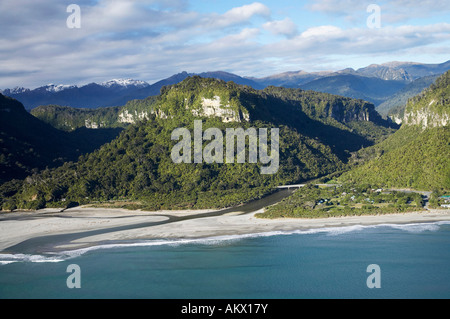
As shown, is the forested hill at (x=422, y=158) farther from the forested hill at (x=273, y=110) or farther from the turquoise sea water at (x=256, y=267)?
the forested hill at (x=273, y=110)

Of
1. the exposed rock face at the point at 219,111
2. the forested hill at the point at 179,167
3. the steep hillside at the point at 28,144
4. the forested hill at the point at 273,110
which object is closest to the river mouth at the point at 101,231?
the forested hill at the point at 179,167

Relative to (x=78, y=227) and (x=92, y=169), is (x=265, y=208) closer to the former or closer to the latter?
(x=78, y=227)

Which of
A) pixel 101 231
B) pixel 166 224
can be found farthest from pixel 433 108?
pixel 101 231

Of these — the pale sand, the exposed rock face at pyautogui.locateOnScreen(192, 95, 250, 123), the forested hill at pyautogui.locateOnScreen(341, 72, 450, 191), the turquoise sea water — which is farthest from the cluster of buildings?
the exposed rock face at pyautogui.locateOnScreen(192, 95, 250, 123)

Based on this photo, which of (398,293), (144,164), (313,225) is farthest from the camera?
(144,164)

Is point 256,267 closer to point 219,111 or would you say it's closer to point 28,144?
point 219,111
